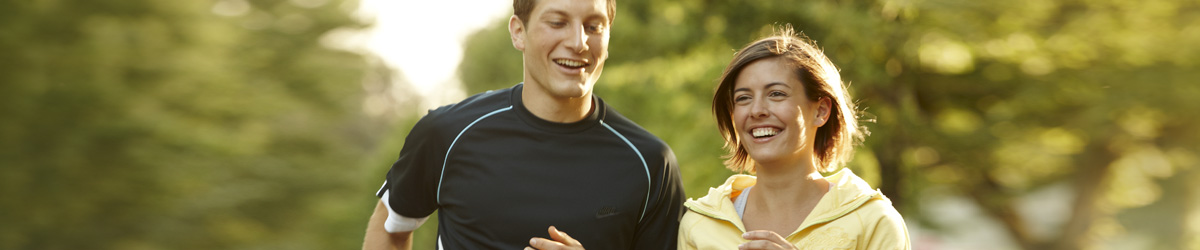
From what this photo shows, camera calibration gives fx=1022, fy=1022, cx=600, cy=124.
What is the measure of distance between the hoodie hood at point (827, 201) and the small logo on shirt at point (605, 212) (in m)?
0.23

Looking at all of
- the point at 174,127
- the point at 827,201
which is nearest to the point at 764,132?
the point at 827,201

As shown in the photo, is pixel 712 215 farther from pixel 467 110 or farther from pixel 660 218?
pixel 467 110

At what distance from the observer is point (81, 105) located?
1848 cm

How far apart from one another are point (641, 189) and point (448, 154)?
63 centimetres

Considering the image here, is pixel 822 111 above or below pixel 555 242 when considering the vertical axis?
above

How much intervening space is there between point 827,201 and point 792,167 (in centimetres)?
15

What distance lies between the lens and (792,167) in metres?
3.04

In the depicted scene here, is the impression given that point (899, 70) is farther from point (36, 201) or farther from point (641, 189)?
point (36, 201)

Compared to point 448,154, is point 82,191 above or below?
above

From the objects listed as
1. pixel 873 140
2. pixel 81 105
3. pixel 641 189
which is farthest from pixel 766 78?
pixel 81 105

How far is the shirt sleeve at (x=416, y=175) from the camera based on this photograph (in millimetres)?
3322

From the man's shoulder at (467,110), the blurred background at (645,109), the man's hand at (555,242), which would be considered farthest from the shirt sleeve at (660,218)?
the blurred background at (645,109)

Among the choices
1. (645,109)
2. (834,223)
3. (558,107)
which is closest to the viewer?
(834,223)

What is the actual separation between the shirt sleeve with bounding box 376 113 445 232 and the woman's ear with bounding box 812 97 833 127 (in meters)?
1.19
